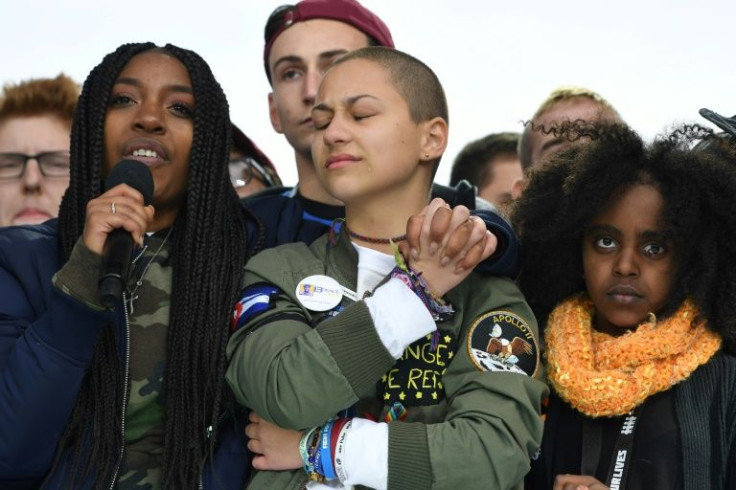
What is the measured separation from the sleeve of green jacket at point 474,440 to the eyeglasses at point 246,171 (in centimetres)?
278

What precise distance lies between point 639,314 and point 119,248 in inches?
56.1

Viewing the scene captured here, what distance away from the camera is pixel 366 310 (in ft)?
8.34

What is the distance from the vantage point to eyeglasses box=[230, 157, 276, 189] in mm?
5164

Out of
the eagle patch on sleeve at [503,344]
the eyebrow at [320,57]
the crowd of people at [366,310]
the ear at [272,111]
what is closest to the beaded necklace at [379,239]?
the crowd of people at [366,310]

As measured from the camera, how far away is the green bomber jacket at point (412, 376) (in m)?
2.47

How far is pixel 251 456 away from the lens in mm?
2887

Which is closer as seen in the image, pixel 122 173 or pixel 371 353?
pixel 371 353

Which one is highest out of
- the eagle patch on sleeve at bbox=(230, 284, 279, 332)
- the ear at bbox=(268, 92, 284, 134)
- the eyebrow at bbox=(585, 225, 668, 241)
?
the ear at bbox=(268, 92, 284, 134)

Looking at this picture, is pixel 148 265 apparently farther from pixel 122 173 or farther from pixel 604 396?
pixel 604 396

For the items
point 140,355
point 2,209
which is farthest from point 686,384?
point 2,209

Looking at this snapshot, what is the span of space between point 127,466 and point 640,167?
1676mm

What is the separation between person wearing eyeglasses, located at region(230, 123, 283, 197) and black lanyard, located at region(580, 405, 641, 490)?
2.68 meters

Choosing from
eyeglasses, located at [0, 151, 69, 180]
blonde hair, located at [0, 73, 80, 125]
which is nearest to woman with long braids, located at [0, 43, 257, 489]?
eyeglasses, located at [0, 151, 69, 180]

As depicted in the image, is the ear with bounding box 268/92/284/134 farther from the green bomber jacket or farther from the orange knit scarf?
the orange knit scarf
